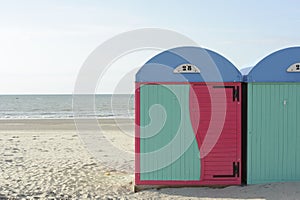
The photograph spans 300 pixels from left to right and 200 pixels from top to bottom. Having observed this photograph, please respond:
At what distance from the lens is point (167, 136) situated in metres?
7.14

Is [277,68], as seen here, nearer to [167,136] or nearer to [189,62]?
[189,62]

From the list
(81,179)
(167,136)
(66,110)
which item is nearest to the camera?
(167,136)

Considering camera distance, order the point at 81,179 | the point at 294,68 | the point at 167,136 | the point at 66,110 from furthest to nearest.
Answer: the point at 66,110 → the point at 81,179 → the point at 167,136 → the point at 294,68

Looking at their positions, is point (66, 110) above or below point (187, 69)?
below

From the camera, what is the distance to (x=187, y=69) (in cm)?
712

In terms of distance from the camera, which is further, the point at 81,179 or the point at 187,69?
the point at 81,179

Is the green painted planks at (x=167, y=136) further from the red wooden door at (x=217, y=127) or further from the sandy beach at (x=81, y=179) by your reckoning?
the sandy beach at (x=81, y=179)

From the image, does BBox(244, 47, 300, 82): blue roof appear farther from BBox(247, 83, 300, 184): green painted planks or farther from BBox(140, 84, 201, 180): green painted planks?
BBox(140, 84, 201, 180): green painted planks

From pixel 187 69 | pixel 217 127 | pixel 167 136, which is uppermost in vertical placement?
pixel 187 69

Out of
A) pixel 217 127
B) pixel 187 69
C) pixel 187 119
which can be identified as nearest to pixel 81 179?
pixel 187 119

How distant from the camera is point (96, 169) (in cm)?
934

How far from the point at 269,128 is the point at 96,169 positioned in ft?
13.4

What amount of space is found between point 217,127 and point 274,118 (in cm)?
98

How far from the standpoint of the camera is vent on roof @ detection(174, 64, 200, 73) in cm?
711
